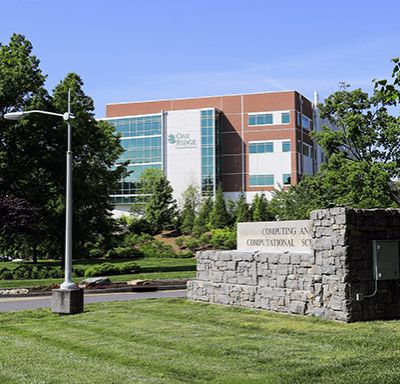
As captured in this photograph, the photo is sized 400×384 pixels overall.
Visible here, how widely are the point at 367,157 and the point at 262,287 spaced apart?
74.3 feet

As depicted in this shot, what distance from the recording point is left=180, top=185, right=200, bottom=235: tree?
210 feet

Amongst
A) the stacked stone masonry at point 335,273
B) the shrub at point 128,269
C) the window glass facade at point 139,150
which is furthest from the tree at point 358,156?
the window glass facade at point 139,150

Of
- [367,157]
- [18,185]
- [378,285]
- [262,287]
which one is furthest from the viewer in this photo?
[367,157]

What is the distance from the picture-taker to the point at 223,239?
175 feet

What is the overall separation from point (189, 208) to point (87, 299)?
1850 inches

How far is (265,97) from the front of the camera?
262ft

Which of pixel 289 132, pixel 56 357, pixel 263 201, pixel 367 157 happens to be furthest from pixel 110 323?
pixel 289 132

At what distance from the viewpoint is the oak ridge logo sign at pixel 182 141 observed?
263 feet

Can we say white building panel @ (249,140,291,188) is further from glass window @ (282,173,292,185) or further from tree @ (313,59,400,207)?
tree @ (313,59,400,207)

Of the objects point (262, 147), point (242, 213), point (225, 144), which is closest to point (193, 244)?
point (242, 213)

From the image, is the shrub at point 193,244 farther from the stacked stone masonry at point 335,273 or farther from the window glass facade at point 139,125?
the stacked stone masonry at point 335,273

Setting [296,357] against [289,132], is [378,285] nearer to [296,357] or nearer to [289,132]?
[296,357]

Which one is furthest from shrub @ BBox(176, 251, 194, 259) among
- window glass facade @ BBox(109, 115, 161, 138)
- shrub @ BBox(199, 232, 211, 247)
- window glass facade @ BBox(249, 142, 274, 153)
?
window glass facade @ BBox(109, 115, 161, 138)

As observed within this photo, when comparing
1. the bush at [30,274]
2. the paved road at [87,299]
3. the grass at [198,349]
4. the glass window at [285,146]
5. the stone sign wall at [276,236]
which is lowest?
the paved road at [87,299]
